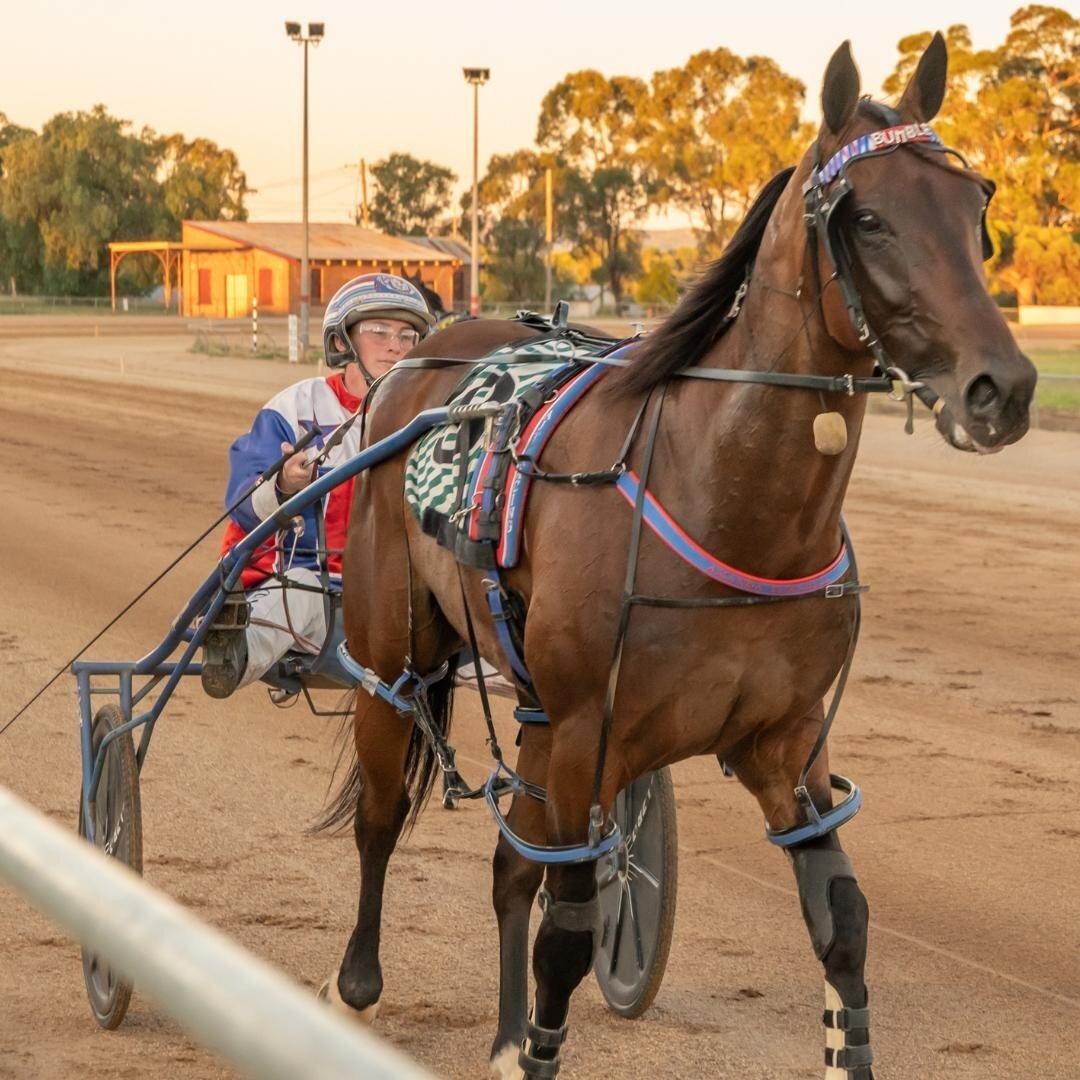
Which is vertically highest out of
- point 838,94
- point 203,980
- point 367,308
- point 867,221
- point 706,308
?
point 838,94

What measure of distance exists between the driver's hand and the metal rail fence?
3.28m

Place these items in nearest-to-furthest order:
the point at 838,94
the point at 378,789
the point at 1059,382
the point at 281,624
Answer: the point at 838,94 → the point at 378,789 → the point at 281,624 → the point at 1059,382

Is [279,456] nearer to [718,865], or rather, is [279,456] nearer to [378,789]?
[378,789]

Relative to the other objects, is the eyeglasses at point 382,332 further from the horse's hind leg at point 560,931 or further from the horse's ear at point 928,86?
the horse's ear at point 928,86

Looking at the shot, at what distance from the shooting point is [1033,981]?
3.85 metres

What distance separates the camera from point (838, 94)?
283 centimetres

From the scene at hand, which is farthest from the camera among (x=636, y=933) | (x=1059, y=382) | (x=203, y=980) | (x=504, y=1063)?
(x=1059, y=382)

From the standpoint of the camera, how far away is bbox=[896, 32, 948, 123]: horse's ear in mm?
2898

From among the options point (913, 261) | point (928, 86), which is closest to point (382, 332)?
point (928, 86)

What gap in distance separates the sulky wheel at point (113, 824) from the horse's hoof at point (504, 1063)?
75 cm

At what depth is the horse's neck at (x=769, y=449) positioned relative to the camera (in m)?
2.88

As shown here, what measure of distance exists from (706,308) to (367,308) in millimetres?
1735

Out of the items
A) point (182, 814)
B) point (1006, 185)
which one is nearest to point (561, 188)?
point (1006, 185)

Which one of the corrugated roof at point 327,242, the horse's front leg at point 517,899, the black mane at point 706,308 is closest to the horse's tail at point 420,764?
the horse's front leg at point 517,899
